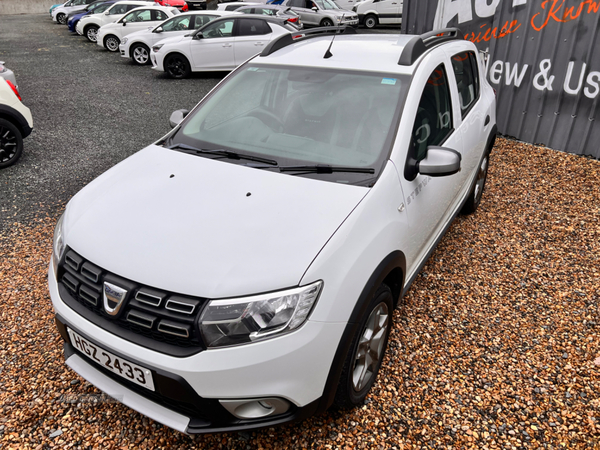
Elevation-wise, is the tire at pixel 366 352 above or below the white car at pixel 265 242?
below

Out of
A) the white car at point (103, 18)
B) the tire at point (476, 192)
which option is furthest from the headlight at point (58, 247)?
the white car at point (103, 18)

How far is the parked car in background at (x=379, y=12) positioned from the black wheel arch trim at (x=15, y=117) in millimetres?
17342

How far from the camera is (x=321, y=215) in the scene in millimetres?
2156

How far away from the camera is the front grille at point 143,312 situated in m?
1.86

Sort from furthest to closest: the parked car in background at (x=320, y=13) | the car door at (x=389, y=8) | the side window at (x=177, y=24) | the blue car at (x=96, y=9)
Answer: the car door at (x=389, y=8) < the blue car at (x=96, y=9) < the parked car in background at (x=320, y=13) < the side window at (x=177, y=24)

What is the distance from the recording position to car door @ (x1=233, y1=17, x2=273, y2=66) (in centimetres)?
1120

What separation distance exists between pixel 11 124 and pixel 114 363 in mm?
5279

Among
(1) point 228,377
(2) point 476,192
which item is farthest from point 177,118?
(2) point 476,192

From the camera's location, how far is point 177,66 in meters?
11.6

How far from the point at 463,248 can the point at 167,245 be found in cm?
311

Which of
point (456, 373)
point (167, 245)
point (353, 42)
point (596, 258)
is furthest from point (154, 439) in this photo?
point (596, 258)

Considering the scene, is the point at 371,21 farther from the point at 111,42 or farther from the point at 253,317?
the point at 253,317

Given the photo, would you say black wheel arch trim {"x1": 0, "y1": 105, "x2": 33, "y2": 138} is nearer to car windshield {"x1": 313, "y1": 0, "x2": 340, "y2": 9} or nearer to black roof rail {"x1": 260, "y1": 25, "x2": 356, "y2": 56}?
black roof rail {"x1": 260, "y1": 25, "x2": 356, "y2": 56}

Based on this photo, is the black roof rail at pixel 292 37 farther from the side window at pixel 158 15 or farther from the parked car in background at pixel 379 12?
Answer: the parked car in background at pixel 379 12
